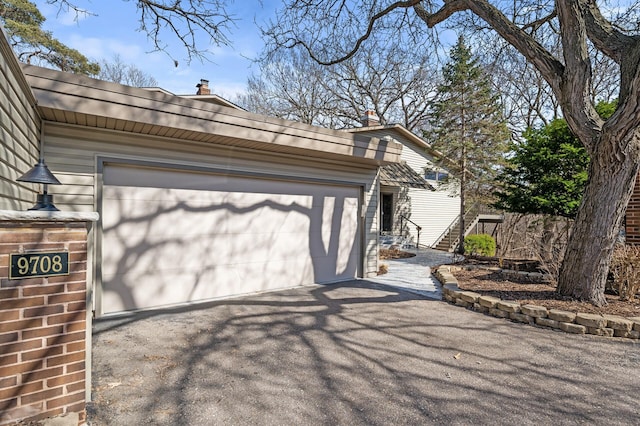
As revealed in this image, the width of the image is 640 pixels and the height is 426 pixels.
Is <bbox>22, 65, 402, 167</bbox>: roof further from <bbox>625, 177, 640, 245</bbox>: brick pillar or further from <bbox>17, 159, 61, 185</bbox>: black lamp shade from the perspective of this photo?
<bbox>625, 177, 640, 245</bbox>: brick pillar

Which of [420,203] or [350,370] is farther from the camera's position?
[420,203]

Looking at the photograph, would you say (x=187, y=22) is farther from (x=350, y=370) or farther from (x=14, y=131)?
(x=350, y=370)

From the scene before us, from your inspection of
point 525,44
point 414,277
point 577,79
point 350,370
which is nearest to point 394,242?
point 414,277

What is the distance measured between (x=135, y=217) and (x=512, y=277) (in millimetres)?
6907

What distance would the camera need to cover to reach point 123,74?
23078 mm

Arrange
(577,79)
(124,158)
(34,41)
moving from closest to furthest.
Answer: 1. (124,158)
2. (577,79)
3. (34,41)

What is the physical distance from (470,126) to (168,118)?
39.9 ft

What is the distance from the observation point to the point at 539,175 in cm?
891

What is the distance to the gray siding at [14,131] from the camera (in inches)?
105

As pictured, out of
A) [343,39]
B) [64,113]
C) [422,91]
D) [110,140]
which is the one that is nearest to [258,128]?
[110,140]

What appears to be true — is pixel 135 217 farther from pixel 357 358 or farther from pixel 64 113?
pixel 357 358

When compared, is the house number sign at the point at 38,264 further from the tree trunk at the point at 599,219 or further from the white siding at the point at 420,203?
the white siding at the point at 420,203

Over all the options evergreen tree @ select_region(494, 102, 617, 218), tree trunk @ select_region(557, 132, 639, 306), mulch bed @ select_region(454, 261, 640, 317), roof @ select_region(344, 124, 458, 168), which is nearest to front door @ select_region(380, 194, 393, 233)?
roof @ select_region(344, 124, 458, 168)

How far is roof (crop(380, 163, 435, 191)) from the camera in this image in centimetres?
1302
